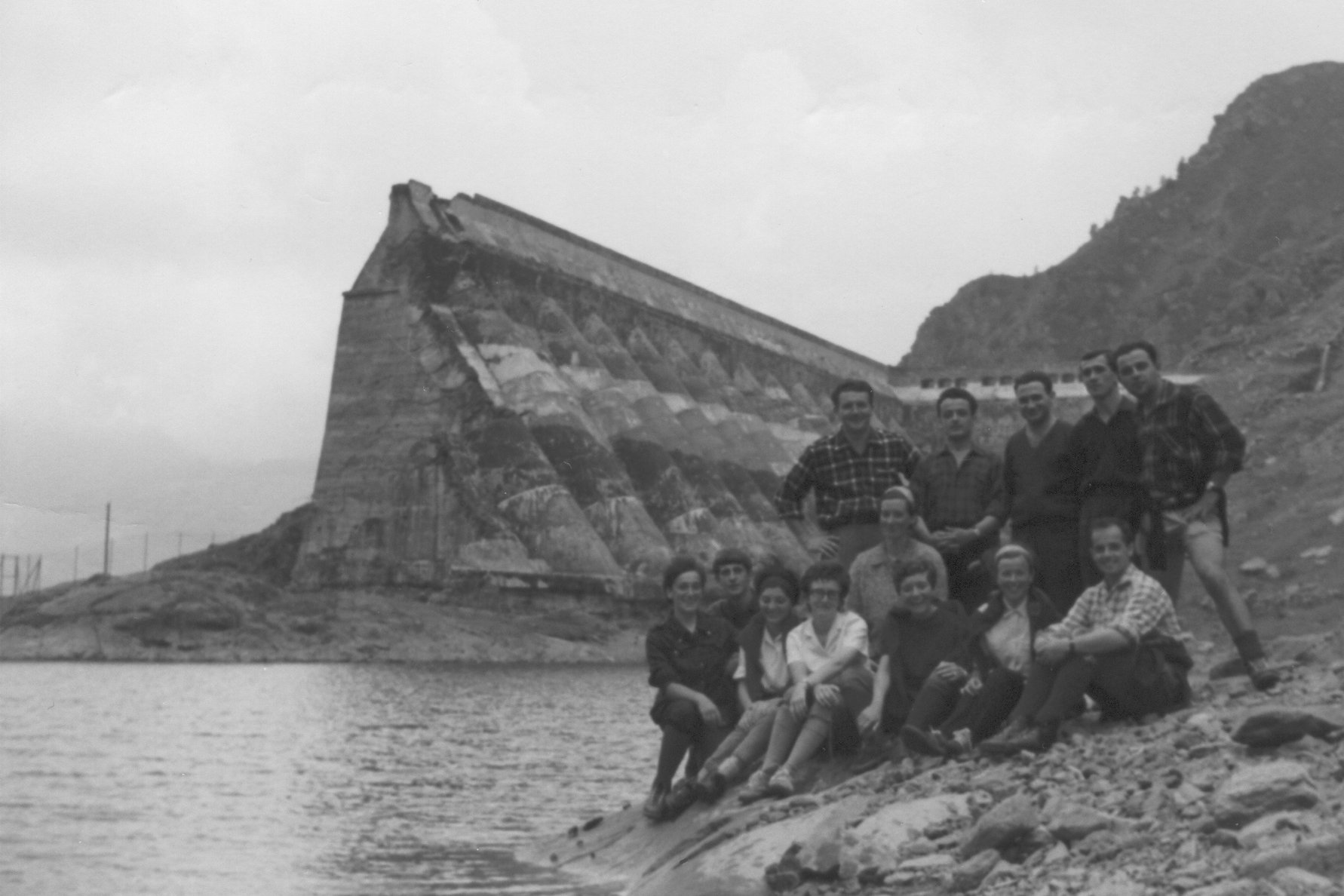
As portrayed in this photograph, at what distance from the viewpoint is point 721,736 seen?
1014 cm

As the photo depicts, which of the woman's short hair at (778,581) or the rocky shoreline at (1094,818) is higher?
the woman's short hair at (778,581)

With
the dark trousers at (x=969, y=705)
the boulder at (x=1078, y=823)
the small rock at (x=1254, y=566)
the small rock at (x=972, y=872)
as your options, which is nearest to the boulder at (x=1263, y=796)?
the boulder at (x=1078, y=823)

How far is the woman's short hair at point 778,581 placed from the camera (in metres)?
9.60

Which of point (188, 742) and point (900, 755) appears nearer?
point (900, 755)

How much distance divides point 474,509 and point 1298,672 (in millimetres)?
37684

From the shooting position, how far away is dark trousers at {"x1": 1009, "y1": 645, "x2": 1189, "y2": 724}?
8.03 meters

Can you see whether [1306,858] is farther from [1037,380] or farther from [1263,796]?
[1037,380]

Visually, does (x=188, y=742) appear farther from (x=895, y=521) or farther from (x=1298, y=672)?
(x=1298, y=672)

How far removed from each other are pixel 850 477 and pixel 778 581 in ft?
3.54

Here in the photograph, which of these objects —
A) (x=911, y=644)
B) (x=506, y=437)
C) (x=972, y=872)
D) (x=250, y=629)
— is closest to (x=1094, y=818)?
(x=972, y=872)

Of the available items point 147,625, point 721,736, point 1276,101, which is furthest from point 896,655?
point 1276,101

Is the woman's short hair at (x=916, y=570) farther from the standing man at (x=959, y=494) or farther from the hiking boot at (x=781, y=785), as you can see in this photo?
the hiking boot at (x=781, y=785)

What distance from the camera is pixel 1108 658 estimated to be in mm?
8086

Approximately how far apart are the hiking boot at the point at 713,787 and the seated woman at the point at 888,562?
1.17m
